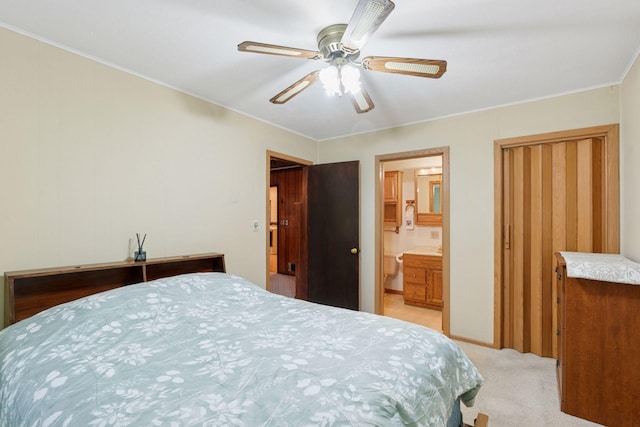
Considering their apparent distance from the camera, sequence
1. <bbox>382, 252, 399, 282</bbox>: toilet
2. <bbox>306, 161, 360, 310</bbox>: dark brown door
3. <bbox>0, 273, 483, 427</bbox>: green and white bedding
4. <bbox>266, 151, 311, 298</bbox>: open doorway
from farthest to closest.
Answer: <bbox>266, 151, 311, 298</bbox>: open doorway, <bbox>382, 252, 399, 282</bbox>: toilet, <bbox>306, 161, 360, 310</bbox>: dark brown door, <bbox>0, 273, 483, 427</bbox>: green and white bedding

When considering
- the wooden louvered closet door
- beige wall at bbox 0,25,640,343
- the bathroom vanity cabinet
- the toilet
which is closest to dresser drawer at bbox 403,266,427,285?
the bathroom vanity cabinet

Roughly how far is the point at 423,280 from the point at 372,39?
3.39 meters

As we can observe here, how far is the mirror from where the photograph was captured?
4684mm

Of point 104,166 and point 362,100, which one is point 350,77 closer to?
point 362,100

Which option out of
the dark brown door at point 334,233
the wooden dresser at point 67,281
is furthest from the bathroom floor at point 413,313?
the wooden dresser at point 67,281

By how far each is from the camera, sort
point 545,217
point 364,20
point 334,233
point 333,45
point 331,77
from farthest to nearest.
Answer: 1. point 334,233
2. point 545,217
3. point 331,77
4. point 333,45
5. point 364,20

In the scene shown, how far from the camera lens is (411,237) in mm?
4938

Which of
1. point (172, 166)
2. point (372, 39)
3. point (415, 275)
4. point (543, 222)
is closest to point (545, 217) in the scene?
point (543, 222)

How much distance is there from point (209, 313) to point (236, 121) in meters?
2.00

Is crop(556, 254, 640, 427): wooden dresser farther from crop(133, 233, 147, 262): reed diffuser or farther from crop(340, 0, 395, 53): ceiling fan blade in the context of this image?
crop(133, 233, 147, 262): reed diffuser

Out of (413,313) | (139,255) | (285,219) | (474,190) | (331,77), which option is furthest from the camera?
(285,219)

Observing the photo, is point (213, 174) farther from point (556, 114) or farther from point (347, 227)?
point (556, 114)

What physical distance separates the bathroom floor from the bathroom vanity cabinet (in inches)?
4.4

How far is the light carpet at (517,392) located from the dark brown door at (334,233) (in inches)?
59.1
